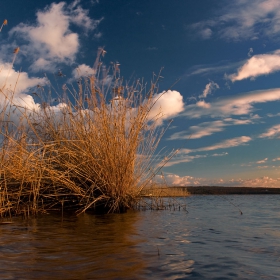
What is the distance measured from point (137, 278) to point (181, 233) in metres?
1.67

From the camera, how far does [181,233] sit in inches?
132

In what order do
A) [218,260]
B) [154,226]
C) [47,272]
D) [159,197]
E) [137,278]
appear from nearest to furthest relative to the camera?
[137,278] → [47,272] → [218,260] → [154,226] → [159,197]

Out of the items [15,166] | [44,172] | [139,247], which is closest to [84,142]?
[44,172]

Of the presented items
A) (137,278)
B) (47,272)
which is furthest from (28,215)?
(137,278)

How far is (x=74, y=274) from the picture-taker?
1.83 meters

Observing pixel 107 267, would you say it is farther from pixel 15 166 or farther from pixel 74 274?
pixel 15 166

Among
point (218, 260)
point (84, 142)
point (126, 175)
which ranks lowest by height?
point (218, 260)

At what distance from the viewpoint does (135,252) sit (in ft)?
7.83

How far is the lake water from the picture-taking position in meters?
1.88

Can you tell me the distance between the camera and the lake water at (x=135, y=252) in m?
1.88

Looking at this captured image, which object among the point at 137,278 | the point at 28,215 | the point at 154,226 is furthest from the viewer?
the point at 28,215

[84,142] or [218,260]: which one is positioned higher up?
[84,142]

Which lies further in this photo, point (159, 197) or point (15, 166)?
point (159, 197)

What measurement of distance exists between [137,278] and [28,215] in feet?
11.0
